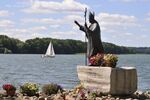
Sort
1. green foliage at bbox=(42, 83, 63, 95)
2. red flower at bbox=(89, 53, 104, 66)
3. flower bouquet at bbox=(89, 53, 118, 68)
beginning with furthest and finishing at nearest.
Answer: green foliage at bbox=(42, 83, 63, 95), red flower at bbox=(89, 53, 104, 66), flower bouquet at bbox=(89, 53, 118, 68)

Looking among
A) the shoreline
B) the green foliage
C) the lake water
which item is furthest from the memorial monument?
the lake water

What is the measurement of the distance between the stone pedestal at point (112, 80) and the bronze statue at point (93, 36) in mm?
1282

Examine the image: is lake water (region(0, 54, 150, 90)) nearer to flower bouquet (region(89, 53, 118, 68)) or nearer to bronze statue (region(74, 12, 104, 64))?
bronze statue (region(74, 12, 104, 64))

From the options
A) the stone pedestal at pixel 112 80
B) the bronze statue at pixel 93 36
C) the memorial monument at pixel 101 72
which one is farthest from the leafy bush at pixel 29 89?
the bronze statue at pixel 93 36

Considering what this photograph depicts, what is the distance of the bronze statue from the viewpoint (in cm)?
2703

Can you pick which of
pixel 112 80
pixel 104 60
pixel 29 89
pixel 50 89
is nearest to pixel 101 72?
pixel 104 60

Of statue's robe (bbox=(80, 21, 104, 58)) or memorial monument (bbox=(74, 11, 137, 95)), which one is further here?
statue's robe (bbox=(80, 21, 104, 58))

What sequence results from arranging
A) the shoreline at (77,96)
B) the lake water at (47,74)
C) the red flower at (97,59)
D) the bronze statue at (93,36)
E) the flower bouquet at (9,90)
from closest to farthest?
the shoreline at (77,96), the flower bouquet at (9,90), the red flower at (97,59), the bronze statue at (93,36), the lake water at (47,74)

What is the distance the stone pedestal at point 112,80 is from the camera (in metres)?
25.1

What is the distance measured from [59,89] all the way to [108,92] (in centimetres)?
265

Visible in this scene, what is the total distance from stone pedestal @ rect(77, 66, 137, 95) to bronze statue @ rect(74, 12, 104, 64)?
1.28 m

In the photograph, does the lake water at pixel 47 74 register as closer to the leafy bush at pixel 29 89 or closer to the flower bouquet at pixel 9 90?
the leafy bush at pixel 29 89

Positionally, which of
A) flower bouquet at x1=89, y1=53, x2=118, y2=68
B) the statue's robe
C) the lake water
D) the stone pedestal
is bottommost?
the lake water

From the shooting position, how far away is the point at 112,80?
25000 millimetres
